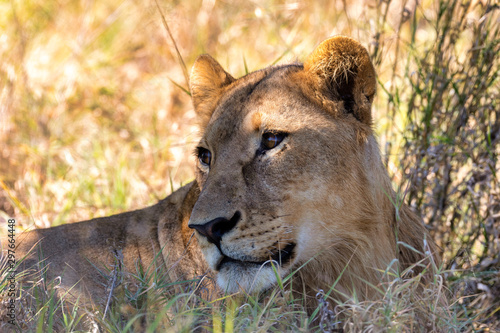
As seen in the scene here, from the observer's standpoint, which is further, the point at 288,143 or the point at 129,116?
the point at 129,116

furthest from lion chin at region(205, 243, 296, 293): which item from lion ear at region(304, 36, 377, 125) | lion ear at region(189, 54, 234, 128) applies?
lion ear at region(189, 54, 234, 128)

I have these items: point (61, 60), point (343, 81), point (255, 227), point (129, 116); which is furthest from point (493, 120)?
point (61, 60)

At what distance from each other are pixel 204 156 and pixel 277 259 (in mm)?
928

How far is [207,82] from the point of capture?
12.6 ft

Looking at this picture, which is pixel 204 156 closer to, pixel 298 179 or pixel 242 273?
pixel 298 179

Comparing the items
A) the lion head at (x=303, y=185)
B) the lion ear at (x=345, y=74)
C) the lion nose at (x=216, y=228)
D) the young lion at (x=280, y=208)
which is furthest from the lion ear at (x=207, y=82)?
the lion nose at (x=216, y=228)

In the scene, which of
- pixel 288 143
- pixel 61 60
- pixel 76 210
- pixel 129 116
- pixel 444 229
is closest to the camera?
pixel 288 143

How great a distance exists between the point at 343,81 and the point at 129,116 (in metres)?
5.30

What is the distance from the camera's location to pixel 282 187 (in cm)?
293

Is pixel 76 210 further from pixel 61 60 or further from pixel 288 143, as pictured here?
pixel 61 60

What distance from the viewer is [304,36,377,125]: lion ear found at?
3.05m

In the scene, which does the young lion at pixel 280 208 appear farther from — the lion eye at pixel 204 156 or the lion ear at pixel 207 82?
the lion ear at pixel 207 82

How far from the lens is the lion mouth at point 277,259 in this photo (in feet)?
9.20

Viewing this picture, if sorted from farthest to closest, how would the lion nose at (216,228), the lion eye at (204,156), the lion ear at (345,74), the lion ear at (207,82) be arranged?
the lion ear at (207,82)
the lion eye at (204,156)
the lion ear at (345,74)
the lion nose at (216,228)
